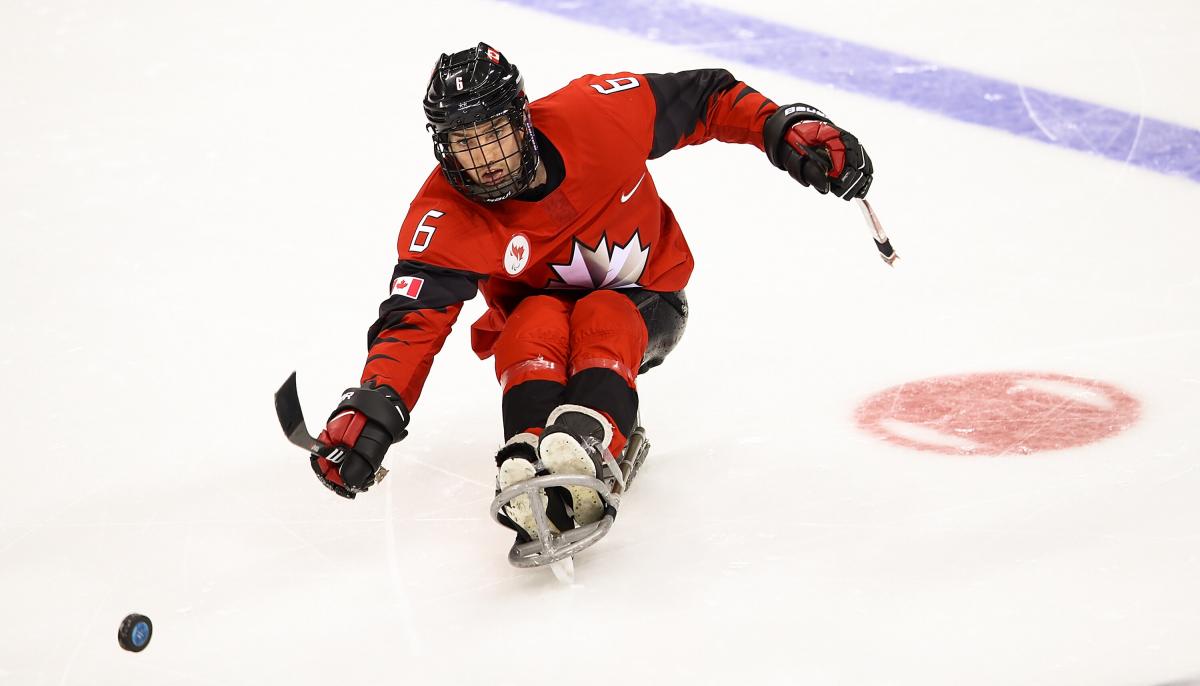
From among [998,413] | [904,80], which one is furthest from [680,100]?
[904,80]

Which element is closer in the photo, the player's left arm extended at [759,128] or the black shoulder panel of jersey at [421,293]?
Result: the black shoulder panel of jersey at [421,293]

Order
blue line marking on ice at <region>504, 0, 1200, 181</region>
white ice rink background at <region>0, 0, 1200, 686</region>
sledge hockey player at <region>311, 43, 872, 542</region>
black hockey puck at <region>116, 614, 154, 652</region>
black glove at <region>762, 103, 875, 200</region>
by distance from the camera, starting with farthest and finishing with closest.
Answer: blue line marking on ice at <region>504, 0, 1200, 181</region> < black glove at <region>762, 103, 875, 200</region> < sledge hockey player at <region>311, 43, 872, 542</region> < white ice rink background at <region>0, 0, 1200, 686</region> < black hockey puck at <region>116, 614, 154, 652</region>

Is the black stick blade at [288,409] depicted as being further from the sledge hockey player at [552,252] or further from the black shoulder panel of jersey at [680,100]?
the black shoulder panel of jersey at [680,100]

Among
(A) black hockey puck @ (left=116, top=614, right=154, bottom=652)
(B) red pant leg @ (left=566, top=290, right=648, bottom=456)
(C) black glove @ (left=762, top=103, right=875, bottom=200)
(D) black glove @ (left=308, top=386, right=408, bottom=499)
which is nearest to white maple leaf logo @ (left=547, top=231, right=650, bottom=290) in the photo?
(B) red pant leg @ (left=566, top=290, right=648, bottom=456)

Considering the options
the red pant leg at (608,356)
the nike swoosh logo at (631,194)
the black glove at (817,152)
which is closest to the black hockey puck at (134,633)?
the red pant leg at (608,356)

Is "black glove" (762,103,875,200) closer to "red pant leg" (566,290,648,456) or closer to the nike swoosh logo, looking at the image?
the nike swoosh logo

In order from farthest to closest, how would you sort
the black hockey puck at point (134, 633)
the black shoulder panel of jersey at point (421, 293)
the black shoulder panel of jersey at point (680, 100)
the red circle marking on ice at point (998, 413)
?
1. the black shoulder panel of jersey at point (680, 100)
2. the red circle marking on ice at point (998, 413)
3. the black shoulder panel of jersey at point (421, 293)
4. the black hockey puck at point (134, 633)

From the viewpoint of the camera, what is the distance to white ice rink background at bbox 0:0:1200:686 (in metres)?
3.18

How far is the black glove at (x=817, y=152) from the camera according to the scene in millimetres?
3809

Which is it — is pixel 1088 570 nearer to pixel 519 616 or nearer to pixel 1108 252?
pixel 519 616

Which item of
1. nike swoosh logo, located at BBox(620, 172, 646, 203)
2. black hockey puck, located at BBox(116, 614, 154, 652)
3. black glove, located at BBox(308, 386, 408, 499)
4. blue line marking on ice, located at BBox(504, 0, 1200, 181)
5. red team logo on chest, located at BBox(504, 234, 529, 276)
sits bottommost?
black hockey puck, located at BBox(116, 614, 154, 652)

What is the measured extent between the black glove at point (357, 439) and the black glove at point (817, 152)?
1390 millimetres

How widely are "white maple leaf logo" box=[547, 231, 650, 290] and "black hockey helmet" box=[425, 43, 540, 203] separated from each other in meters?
0.34

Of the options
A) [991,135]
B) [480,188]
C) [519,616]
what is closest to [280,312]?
[480,188]
